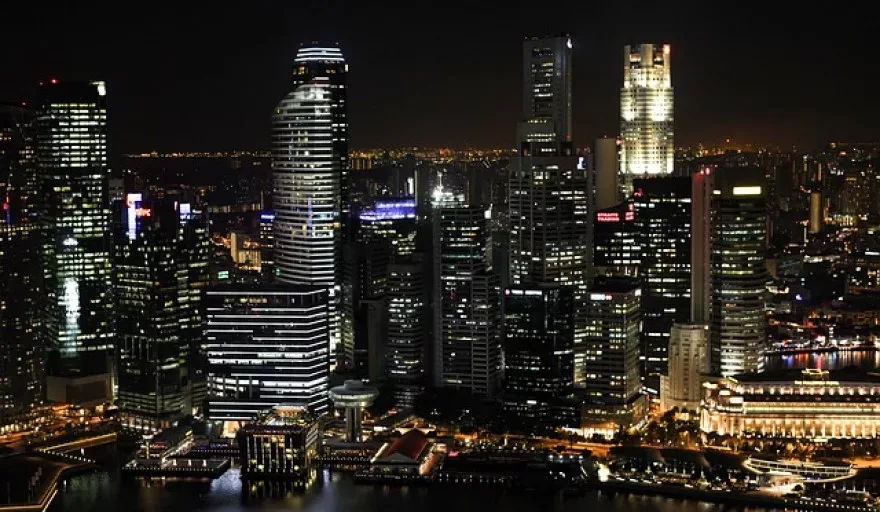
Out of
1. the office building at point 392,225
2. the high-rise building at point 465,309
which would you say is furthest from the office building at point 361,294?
the high-rise building at point 465,309

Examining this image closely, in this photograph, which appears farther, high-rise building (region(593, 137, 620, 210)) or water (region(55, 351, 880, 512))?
high-rise building (region(593, 137, 620, 210))

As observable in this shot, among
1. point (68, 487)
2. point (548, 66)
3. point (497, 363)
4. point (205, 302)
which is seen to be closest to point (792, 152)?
point (548, 66)

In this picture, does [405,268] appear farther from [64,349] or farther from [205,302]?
[64,349]

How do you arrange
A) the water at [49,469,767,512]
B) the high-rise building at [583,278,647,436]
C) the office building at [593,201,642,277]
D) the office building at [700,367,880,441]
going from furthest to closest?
the office building at [593,201,642,277] < the high-rise building at [583,278,647,436] < the office building at [700,367,880,441] < the water at [49,469,767,512]

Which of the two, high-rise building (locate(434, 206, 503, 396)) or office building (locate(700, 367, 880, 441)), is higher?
high-rise building (locate(434, 206, 503, 396))

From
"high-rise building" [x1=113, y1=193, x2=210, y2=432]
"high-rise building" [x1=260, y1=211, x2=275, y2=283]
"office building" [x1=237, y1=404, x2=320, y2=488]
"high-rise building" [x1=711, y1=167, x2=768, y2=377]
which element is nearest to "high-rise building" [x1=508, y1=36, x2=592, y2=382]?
"high-rise building" [x1=711, y1=167, x2=768, y2=377]

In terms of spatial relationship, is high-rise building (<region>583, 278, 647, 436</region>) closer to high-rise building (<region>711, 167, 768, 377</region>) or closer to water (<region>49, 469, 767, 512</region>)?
high-rise building (<region>711, 167, 768, 377</region>)

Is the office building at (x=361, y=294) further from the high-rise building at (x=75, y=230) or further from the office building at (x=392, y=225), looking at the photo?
the high-rise building at (x=75, y=230)
